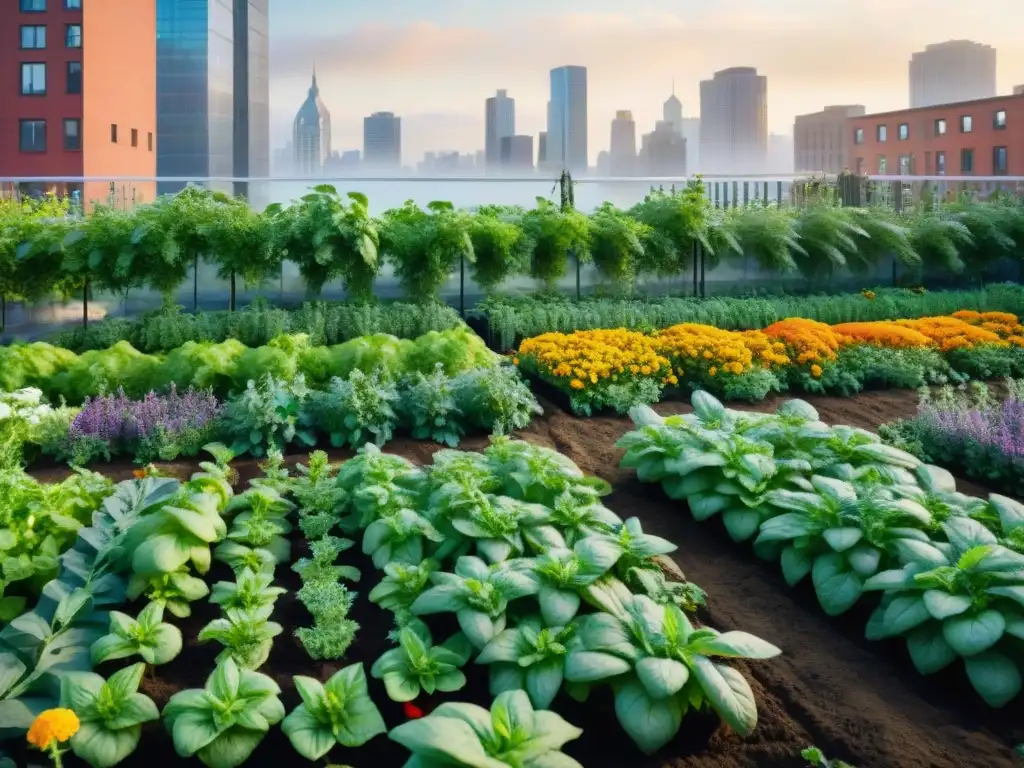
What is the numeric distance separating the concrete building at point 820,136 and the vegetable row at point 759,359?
300 ft

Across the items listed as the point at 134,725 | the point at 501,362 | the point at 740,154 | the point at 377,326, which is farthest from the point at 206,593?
the point at 740,154

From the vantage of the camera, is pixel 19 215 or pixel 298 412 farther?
pixel 19 215

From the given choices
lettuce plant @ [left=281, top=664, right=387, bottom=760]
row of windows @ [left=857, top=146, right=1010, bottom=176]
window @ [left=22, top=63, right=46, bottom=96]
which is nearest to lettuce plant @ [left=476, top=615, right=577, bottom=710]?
lettuce plant @ [left=281, top=664, right=387, bottom=760]

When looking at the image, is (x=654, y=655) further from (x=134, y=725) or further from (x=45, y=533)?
(x=45, y=533)

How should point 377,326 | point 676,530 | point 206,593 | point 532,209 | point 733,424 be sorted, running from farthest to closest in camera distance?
1. point 532,209
2. point 377,326
3. point 733,424
4. point 676,530
5. point 206,593

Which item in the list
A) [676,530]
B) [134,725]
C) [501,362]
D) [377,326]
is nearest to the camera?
[134,725]

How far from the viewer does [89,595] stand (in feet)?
9.66

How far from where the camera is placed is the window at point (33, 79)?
125 feet

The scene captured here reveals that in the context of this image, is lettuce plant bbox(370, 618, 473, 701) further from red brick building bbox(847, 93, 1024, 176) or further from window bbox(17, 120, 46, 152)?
window bbox(17, 120, 46, 152)

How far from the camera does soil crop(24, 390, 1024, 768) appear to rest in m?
2.59

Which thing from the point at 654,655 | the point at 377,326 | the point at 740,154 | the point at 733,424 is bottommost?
the point at 654,655

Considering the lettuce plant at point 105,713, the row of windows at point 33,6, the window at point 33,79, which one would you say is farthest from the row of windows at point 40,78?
the lettuce plant at point 105,713

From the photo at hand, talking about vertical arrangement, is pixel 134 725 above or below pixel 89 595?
below

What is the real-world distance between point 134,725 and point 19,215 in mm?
7690
